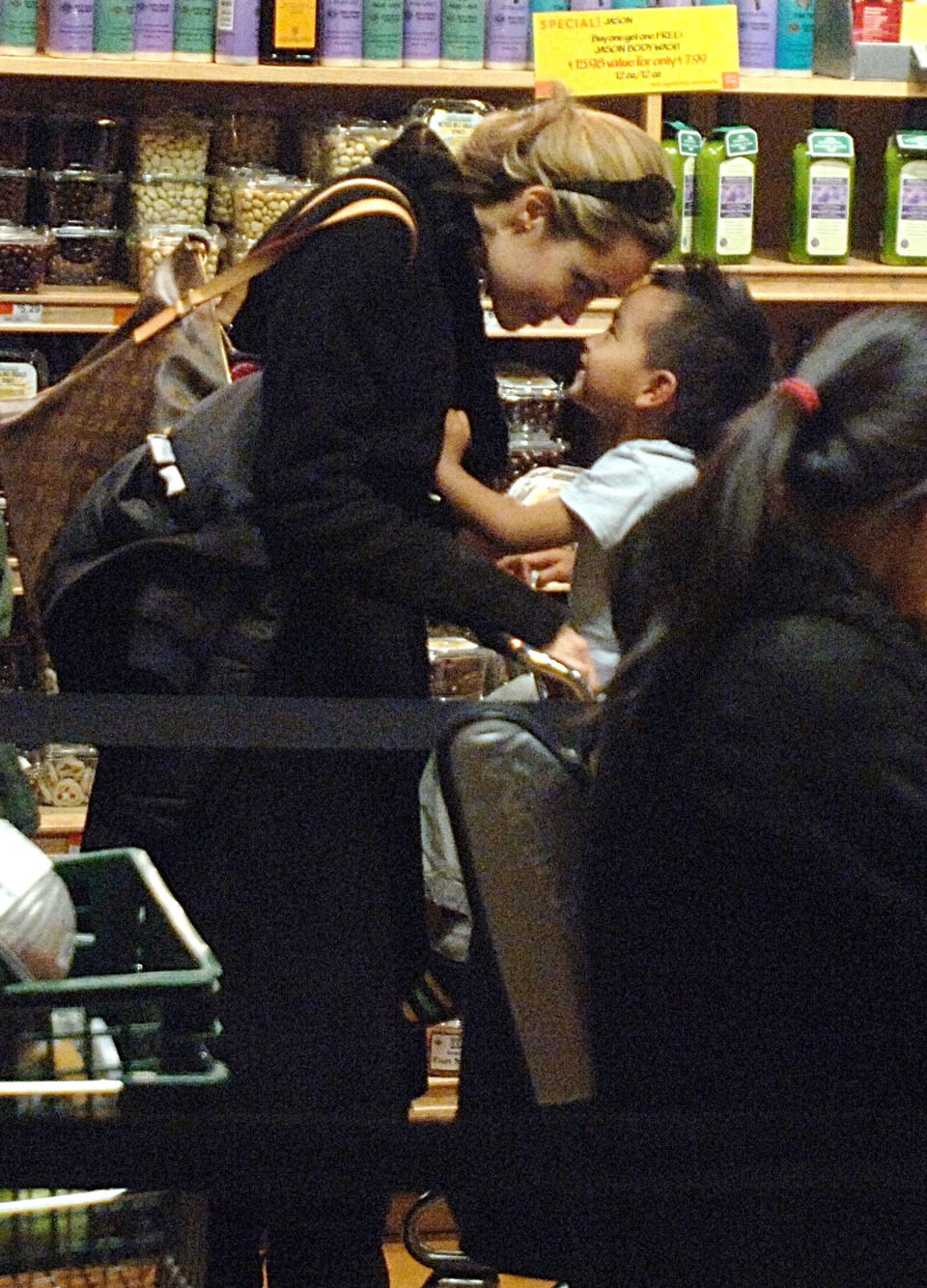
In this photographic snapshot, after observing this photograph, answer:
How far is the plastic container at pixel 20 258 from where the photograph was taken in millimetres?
2832

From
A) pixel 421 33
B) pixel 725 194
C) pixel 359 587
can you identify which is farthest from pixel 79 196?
pixel 359 587

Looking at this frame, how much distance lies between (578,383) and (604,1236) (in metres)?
1.33

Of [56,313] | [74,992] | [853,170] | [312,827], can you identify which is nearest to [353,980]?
[312,827]

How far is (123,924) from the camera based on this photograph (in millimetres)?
1385

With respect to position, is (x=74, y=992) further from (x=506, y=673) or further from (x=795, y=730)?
(x=506, y=673)

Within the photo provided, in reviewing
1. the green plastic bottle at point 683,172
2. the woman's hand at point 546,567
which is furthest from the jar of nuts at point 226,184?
the woman's hand at point 546,567

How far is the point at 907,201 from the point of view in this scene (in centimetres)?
309

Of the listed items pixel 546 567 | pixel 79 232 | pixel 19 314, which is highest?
pixel 79 232

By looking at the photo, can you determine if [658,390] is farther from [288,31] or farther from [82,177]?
[82,177]

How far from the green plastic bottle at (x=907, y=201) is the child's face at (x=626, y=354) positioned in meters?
1.09

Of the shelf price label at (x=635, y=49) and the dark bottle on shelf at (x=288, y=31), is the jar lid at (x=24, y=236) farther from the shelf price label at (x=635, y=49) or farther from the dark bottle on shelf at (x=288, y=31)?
the shelf price label at (x=635, y=49)

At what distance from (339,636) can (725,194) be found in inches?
63.6

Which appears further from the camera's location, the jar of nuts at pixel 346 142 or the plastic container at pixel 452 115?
the jar of nuts at pixel 346 142

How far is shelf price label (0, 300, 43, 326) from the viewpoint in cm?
282
